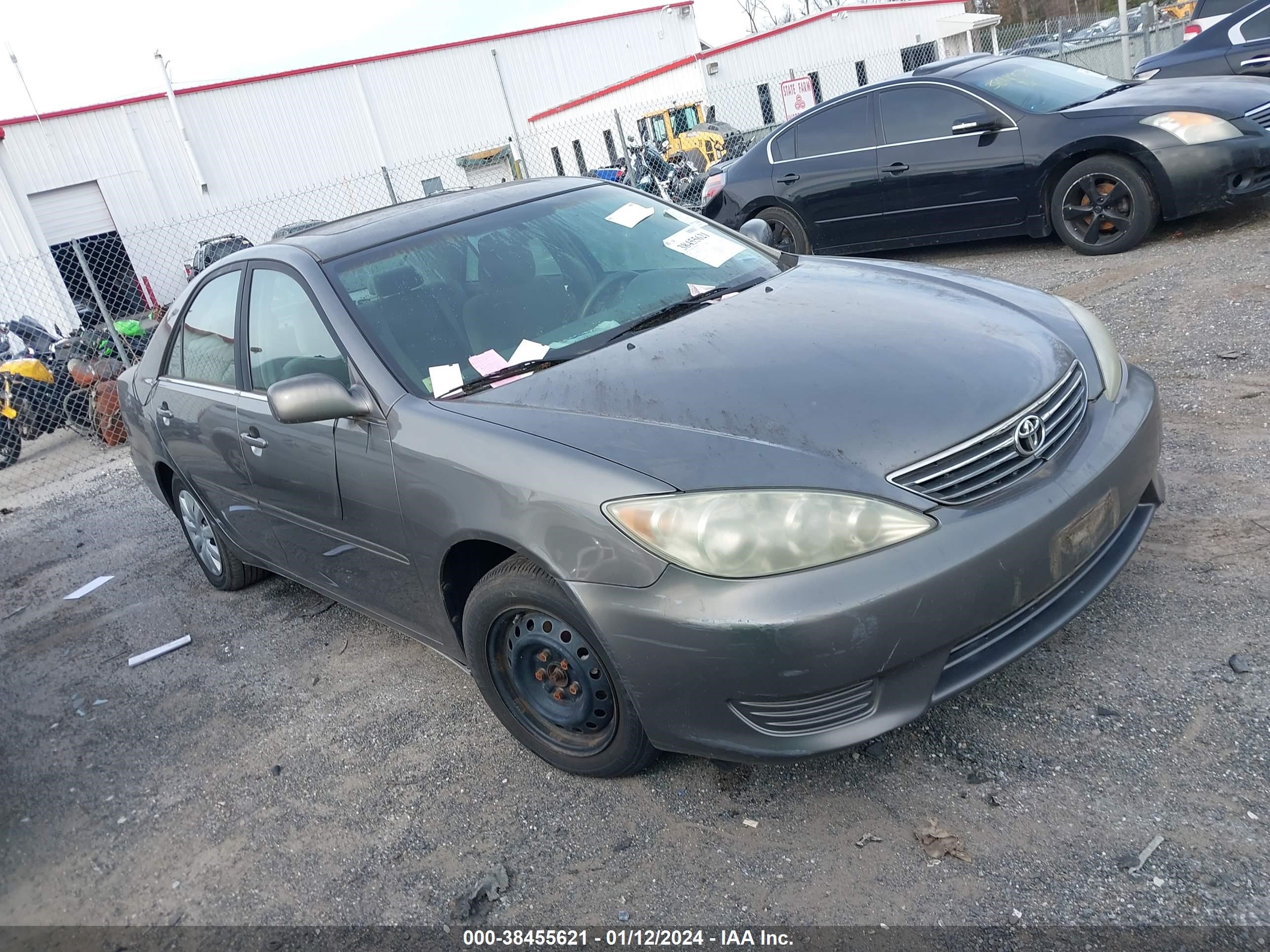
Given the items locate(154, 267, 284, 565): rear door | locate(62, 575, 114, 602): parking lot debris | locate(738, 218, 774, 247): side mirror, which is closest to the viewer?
locate(154, 267, 284, 565): rear door

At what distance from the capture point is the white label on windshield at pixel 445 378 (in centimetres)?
293

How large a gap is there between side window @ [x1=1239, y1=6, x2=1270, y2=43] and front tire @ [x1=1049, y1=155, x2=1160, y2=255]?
346 cm

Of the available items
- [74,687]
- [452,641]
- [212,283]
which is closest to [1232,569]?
[452,641]

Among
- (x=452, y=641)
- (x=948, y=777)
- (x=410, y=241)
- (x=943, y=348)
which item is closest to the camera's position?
(x=948, y=777)

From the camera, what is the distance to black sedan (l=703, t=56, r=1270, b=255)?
21.3 feet

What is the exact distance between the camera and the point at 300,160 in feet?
109

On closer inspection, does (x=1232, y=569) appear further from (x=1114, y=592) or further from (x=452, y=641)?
(x=452, y=641)

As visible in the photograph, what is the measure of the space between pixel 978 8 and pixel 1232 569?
6458cm

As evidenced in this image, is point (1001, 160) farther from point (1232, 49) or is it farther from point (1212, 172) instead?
point (1232, 49)

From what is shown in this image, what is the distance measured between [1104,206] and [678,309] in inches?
202

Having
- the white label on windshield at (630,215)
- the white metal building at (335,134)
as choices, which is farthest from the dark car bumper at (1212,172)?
the white metal building at (335,134)

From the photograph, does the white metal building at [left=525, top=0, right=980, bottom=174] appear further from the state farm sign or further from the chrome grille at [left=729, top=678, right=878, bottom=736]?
the chrome grille at [left=729, top=678, right=878, bottom=736]

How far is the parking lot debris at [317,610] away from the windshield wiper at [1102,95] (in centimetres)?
607

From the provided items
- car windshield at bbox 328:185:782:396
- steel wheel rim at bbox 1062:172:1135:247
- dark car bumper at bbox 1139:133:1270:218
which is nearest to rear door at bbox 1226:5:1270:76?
dark car bumper at bbox 1139:133:1270:218
